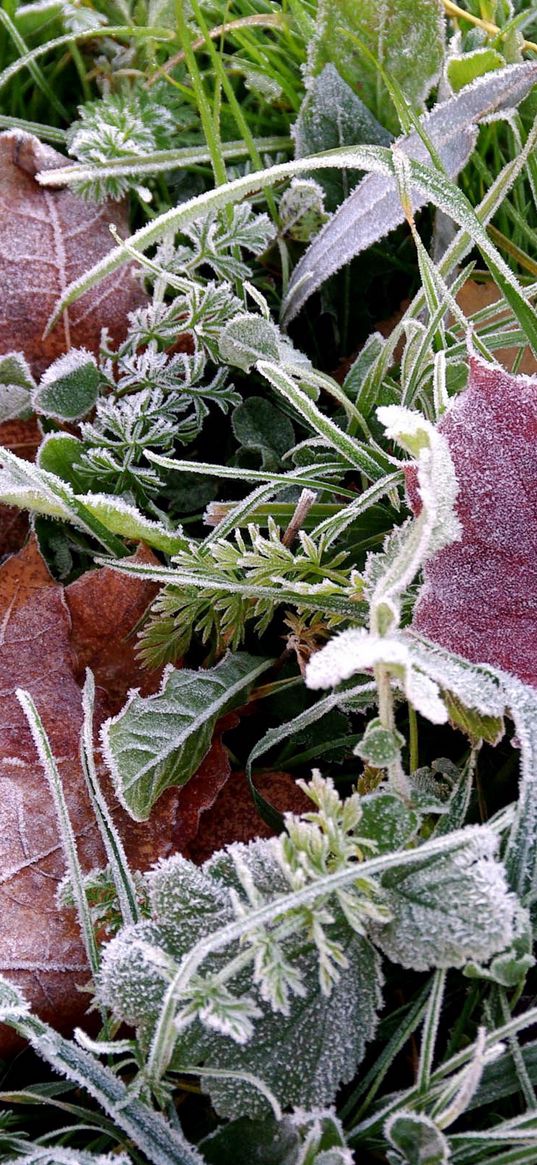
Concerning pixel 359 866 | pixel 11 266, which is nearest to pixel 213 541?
pixel 359 866

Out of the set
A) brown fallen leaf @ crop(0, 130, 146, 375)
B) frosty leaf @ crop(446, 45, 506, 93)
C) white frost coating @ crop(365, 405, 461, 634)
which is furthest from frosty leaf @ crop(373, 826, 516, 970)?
frosty leaf @ crop(446, 45, 506, 93)

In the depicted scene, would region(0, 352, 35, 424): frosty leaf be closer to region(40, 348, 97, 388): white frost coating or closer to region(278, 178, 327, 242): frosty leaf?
region(40, 348, 97, 388): white frost coating

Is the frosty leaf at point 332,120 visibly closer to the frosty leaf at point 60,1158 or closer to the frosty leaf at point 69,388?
the frosty leaf at point 69,388

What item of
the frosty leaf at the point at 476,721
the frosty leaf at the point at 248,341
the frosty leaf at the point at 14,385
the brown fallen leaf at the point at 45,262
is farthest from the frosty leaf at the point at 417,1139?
the brown fallen leaf at the point at 45,262

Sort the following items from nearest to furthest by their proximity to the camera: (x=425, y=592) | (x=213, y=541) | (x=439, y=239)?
1. (x=425, y=592)
2. (x=213, y=541)
3. (x=439, y=239)

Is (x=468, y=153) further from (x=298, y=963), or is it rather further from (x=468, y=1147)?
(x=468, y=1147)
